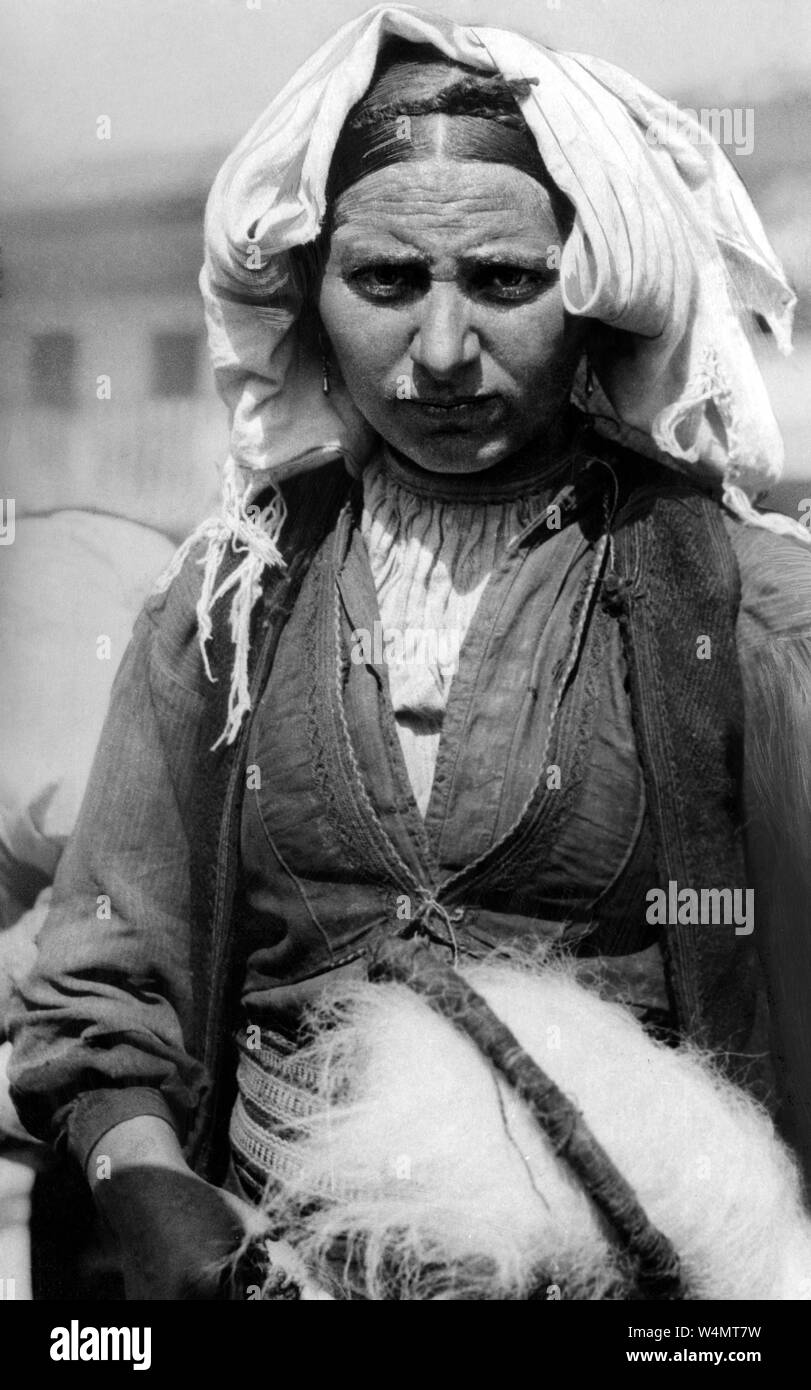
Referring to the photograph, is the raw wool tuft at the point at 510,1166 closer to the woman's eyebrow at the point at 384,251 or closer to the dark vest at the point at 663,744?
the dark vest at the point at 663,744

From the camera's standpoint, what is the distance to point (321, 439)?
1862 mm

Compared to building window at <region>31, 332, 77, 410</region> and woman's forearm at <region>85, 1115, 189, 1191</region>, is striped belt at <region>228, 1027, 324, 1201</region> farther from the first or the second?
building window at <region>31, 332, 77, 410</region>

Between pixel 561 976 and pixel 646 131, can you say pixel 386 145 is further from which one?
pixel 561 976

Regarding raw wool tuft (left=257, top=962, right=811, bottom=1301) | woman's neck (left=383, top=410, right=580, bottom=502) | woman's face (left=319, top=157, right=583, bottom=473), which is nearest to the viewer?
raw wool tuft (left=257, top=962, right=811, bottom=1301)

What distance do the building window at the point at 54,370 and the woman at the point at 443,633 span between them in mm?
260

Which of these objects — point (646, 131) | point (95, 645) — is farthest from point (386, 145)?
point (95, 645)

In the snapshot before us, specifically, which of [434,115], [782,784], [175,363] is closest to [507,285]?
[434,115]

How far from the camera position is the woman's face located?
1.70m

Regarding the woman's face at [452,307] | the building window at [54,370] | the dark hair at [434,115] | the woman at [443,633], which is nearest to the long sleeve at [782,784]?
the woman at [443,633]

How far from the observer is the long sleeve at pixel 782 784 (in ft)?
5.86

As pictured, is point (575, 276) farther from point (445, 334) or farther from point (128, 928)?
point (128, 928)

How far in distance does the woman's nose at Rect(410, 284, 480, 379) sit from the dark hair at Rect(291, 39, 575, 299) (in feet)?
0.44

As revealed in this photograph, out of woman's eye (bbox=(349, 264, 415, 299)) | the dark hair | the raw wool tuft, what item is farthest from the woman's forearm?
the dark hair
